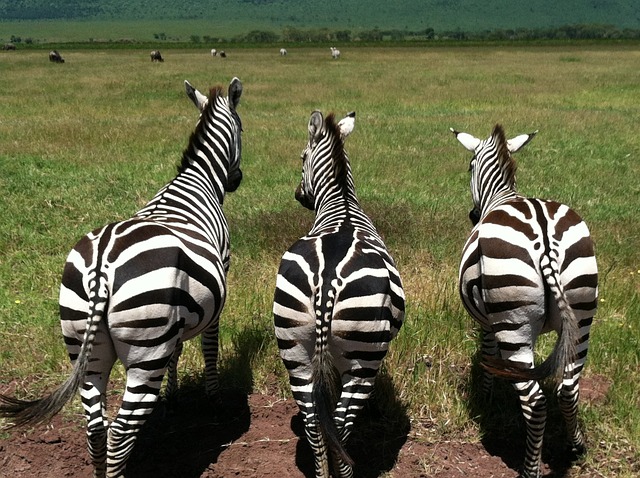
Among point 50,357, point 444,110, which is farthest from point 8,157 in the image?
point 444,110

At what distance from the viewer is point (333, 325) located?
340cm

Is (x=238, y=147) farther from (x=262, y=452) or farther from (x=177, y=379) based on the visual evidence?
(x=262, y=452)

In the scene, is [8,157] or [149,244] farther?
[8,157]

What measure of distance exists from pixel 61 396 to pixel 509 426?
3.17 metres

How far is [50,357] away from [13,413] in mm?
1763

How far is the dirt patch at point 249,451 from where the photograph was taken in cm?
400

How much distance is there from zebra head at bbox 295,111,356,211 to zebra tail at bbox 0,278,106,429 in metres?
2.40

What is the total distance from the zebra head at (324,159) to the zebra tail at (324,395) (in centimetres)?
192

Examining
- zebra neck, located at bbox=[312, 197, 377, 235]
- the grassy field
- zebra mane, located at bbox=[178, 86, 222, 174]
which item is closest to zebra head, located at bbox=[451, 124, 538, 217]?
zebra neck, located at bbox=[312, 197, 377, 235]

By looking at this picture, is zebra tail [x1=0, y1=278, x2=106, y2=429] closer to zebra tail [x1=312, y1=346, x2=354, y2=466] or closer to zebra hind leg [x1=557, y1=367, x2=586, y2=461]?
zebra tail [x1=312, y1=346, x2=354, y2=466]

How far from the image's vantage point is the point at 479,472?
400cm

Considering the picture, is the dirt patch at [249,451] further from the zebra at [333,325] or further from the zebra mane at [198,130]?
the zebra mane at [198,130]

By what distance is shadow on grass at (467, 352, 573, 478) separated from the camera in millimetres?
4141

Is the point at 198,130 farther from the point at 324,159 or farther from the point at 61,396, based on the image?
the point at 61,396
